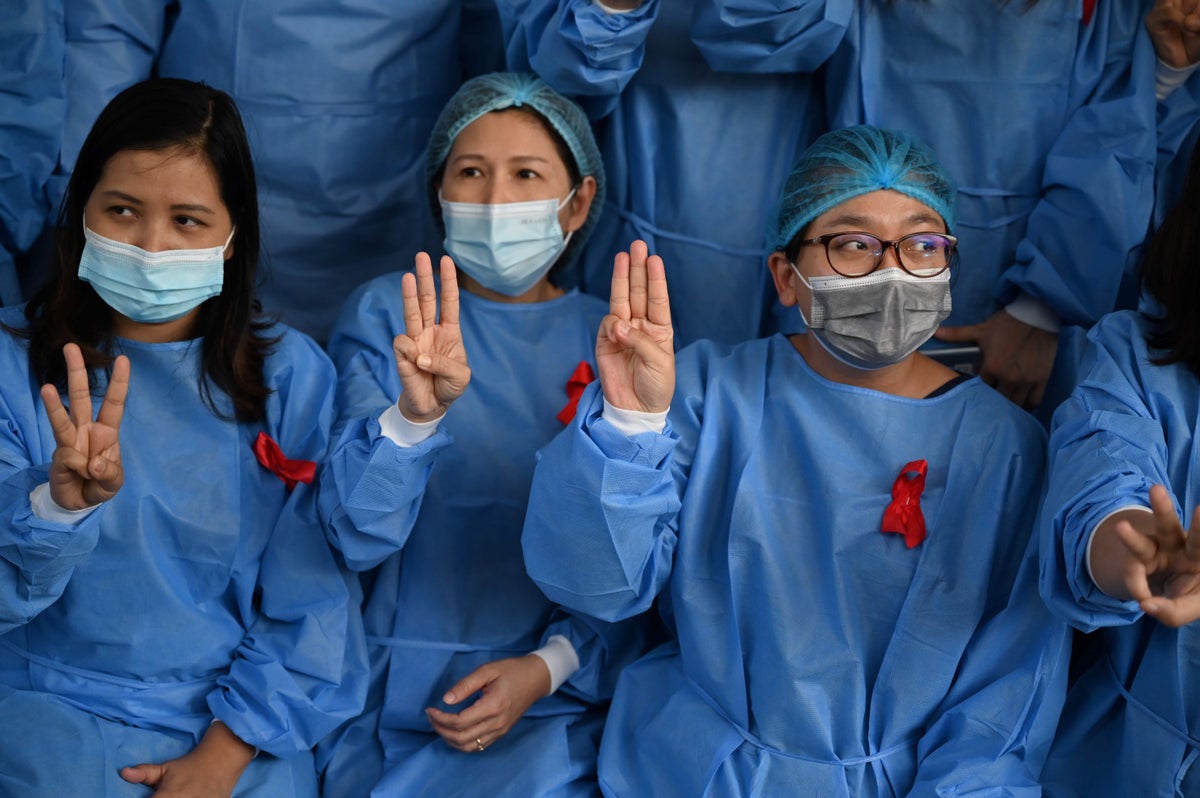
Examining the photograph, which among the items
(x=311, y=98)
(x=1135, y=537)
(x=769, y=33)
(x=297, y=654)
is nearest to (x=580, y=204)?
(x=769, y=33)

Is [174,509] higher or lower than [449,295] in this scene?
lower

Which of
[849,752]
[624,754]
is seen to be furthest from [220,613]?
[849,752]

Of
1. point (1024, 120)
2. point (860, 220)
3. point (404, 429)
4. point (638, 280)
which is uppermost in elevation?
point (1024, 120)

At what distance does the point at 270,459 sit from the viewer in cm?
240

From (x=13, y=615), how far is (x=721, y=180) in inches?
68.0

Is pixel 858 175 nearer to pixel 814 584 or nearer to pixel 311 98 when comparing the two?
pixel 814 584

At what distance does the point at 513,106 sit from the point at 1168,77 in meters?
1.37

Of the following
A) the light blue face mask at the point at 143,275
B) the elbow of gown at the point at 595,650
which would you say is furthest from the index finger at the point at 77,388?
the elbow of gown at the point at 595,650

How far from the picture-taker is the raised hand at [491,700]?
237 cm

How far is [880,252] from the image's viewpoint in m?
2.28

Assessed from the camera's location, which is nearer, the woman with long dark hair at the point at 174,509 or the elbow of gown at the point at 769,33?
the woman with long dark hair at the point at 174,509

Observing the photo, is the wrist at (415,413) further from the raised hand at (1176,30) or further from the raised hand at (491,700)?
the raised hand at (1176,30)

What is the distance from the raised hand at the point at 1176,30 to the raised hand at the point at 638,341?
1315 millimetres

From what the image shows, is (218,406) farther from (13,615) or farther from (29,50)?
(29,50)
